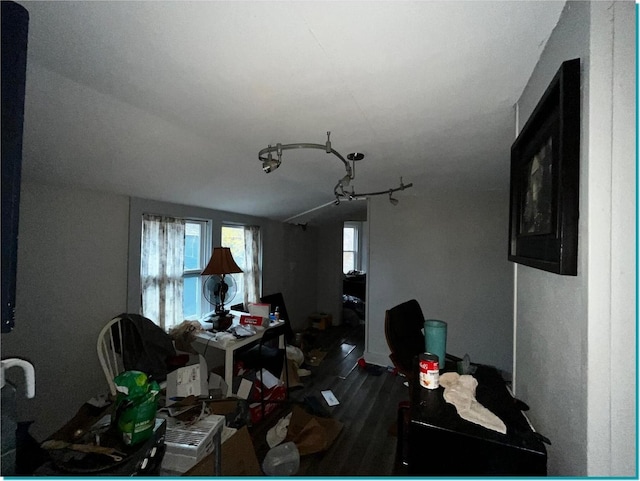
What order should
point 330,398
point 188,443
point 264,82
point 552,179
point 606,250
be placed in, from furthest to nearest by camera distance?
point 330,398, point 188,443, point 264,82, point 552,179, point 606,250

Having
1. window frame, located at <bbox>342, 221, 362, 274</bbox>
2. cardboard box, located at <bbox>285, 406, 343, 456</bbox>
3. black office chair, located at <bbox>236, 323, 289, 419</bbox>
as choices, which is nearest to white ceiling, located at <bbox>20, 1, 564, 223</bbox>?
black office chair, located at <bbox>236, 323, 289, 419</bbox>

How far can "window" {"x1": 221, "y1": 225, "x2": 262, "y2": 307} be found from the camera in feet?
11.2

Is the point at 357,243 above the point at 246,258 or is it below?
above

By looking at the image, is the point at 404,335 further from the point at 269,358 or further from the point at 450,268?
the point at 450,268

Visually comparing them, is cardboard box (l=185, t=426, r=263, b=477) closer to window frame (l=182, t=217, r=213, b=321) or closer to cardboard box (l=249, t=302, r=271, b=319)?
cardboard box (l=249, t=302, r=271, b=319)

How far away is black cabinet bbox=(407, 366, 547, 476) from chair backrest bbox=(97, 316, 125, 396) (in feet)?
6.95

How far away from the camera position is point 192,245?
2900mm

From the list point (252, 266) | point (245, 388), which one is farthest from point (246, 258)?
point (245, 388)

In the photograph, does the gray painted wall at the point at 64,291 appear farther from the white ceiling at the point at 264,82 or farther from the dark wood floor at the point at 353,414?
the dark wood floor at the point at 353,414

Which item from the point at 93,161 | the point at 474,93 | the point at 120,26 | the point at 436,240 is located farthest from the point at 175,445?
the point at 436,240

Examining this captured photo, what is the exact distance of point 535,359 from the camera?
0.85 metres

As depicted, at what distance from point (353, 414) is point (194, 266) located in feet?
7.13

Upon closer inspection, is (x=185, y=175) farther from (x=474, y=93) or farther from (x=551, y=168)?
(x=551, y=168)

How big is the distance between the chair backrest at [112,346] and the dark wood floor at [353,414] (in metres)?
1.16
